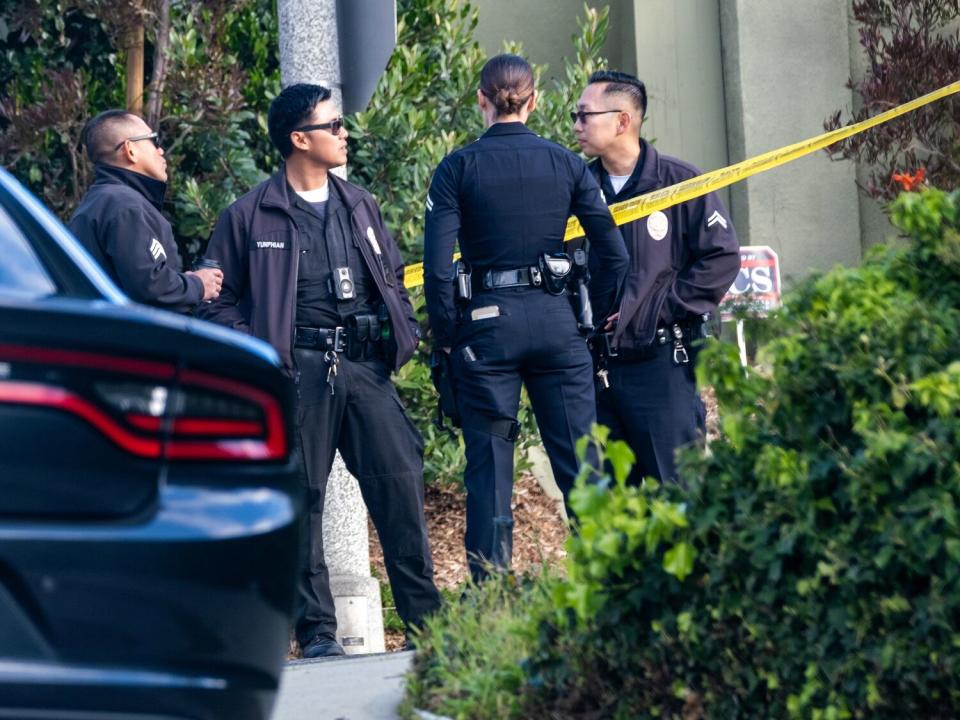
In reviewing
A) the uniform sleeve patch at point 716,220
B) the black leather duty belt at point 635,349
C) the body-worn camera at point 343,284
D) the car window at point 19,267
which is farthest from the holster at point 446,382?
the car window at point 19,267

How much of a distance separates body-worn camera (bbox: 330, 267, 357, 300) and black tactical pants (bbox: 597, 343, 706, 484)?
3.54 ft

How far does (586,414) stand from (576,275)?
20.4 inches

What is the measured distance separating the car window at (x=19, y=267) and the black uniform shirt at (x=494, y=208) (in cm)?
284

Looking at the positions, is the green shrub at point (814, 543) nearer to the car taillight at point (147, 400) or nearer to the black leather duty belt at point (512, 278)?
the car taillight at point (147, 400)

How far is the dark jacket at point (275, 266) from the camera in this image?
594 centimetres

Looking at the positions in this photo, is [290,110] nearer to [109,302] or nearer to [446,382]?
[446,382]

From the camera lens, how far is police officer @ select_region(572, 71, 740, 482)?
20.6 feet

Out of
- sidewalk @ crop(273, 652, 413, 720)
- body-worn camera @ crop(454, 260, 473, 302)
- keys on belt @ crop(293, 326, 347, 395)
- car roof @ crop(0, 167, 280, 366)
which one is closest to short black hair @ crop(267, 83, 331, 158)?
keys on belt @ crop(293, 326, 347, 395)

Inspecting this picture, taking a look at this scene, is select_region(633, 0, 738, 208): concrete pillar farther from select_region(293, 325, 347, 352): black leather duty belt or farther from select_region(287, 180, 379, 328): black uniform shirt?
select_region(293, 325, 347, 352): black leather duty belt

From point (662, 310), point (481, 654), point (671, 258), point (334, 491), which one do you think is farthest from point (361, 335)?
point (481, 654)

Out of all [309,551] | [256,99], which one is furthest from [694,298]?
[256,99]

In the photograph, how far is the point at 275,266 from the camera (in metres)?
5.99

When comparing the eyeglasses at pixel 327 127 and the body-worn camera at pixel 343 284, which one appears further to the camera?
the eyeglasses at pixel 327 127

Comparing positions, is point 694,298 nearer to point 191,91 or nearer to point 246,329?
point 246,329
